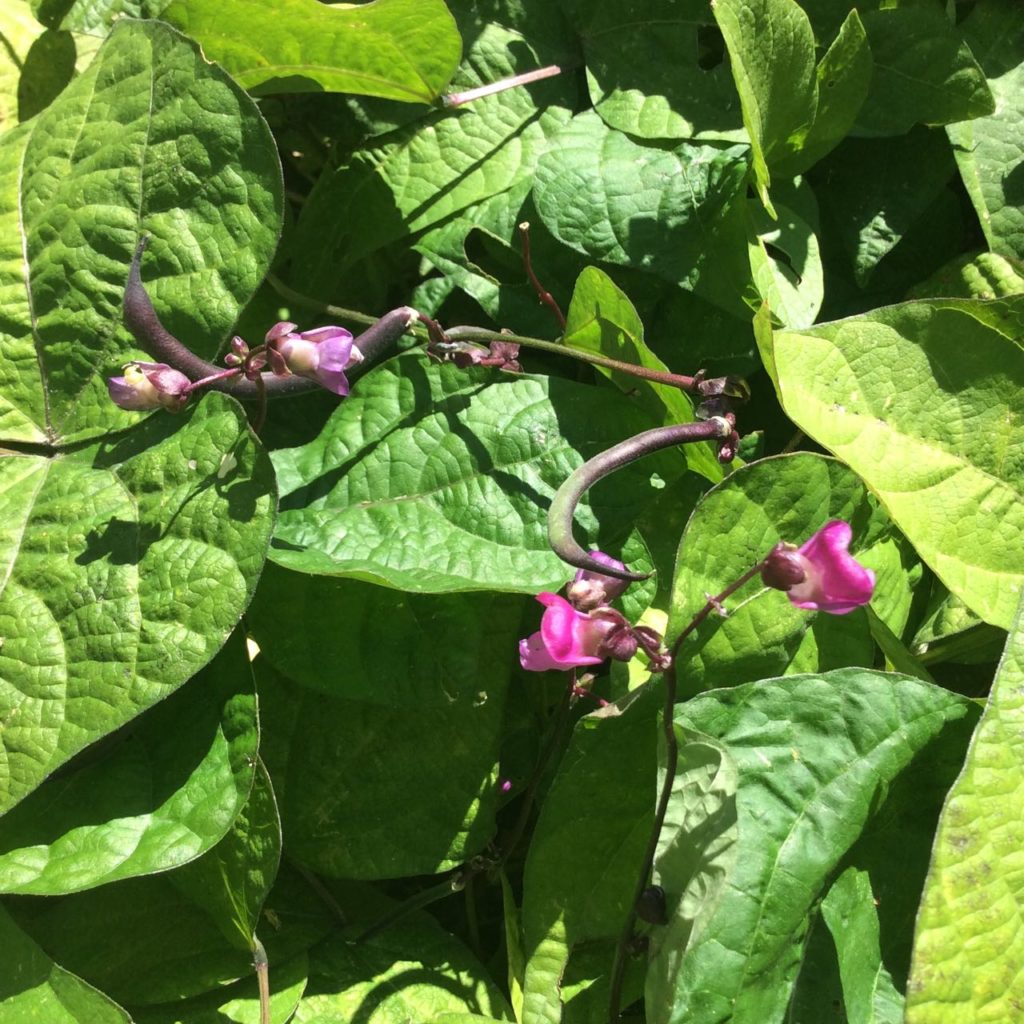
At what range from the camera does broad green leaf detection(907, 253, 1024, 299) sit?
1284 millimetres

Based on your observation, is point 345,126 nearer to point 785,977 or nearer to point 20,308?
point 20,308

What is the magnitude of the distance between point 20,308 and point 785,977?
1.05m

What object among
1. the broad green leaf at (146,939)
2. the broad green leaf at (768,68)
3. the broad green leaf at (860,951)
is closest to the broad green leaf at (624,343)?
the broad green leaf at (768,68)

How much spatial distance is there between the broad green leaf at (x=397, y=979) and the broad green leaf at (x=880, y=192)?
97 cm

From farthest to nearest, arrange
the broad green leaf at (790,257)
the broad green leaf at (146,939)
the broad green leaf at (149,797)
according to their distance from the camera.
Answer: the broad green leaf at (790,257) → the broad green leaf at (146,939) → the broad green leaf at (149,797)

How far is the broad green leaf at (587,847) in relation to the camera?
1065mm

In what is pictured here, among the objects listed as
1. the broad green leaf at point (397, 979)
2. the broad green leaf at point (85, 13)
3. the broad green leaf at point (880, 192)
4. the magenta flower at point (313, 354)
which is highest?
the broad green leaf at point (85, 13)

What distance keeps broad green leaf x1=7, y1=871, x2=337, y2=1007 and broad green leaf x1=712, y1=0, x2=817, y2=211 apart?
3.31ft

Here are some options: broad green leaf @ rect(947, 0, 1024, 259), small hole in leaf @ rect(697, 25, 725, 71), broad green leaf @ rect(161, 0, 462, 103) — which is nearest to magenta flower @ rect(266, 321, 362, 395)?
broad green leaf @ rect(161, 0, 462, 103)

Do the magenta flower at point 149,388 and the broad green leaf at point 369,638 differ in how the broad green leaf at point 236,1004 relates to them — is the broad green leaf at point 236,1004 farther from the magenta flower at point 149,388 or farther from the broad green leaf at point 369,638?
the magenta flower at point 149,388

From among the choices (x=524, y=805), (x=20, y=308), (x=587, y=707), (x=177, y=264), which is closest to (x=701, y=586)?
(x=587, y=707)

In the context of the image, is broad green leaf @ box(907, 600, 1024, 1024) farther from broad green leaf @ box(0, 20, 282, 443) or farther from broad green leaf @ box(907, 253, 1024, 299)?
broad green leaf @ box(0, 20, 282, 443)

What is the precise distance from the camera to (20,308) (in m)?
1.15

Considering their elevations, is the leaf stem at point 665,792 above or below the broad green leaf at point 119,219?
below
